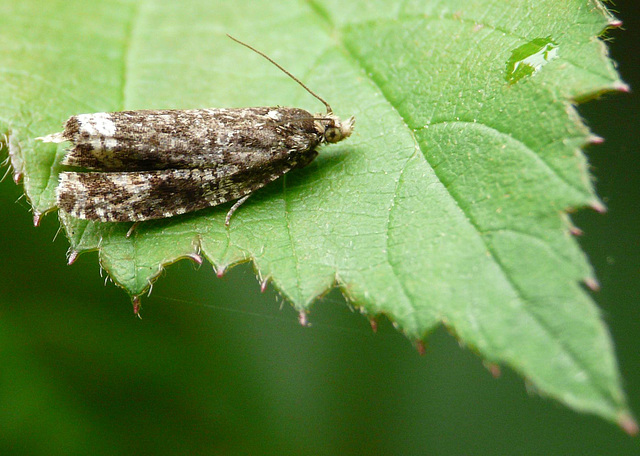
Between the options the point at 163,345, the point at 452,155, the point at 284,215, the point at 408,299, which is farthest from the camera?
the point at 163,345

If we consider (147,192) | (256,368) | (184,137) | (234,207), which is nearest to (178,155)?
(184,137)

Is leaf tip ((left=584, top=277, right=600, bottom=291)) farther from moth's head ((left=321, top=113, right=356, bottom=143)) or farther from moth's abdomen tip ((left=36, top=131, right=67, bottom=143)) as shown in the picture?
moth's abdomen tip ((left=36, top=131, right=67, bottom=143))

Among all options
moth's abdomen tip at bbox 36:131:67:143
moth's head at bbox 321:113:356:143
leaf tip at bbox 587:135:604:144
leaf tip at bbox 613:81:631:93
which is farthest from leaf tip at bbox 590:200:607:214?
moth's abdomen tip at bbox 36:131:67:143

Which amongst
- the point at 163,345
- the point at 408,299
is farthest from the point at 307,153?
the point at 163,345

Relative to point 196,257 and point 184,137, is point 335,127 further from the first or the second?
point 196,257

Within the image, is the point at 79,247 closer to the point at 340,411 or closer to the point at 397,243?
the point at 397,243

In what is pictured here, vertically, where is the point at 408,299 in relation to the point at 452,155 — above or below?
below

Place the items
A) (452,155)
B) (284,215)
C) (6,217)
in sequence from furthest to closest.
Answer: (6,217) → (284,215) → (452,155)
